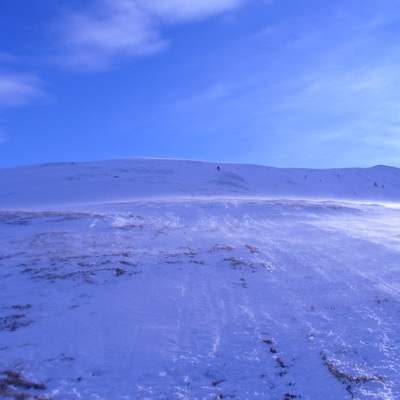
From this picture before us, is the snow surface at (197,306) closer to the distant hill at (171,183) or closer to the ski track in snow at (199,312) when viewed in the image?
the ski track in snow at (199,312)

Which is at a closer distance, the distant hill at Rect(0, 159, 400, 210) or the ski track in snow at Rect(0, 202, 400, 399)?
the ski track in snow at Rect(0, 202, 400, 399)

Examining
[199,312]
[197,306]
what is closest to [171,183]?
[197,306]

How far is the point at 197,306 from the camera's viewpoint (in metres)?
10.1

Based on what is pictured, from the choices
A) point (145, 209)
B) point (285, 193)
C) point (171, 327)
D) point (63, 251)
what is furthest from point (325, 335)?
point (285, 193)

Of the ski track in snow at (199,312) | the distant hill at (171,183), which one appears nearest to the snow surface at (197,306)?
the ski track in snow at (199,312)

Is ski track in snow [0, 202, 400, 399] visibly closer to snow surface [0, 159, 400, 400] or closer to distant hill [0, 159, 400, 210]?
snow surface [0, 159, 400, 400]

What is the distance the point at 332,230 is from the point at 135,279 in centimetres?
917

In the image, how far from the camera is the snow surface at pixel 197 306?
24.2ft

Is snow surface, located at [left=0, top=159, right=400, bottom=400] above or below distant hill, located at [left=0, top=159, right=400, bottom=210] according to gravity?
below

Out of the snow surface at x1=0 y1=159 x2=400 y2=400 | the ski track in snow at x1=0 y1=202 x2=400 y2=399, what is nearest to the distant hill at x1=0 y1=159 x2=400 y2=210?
the snow surface at x1=0 y1=159 x2=400 y2=400

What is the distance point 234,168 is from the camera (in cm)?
4781

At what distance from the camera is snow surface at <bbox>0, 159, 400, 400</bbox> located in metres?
7.37

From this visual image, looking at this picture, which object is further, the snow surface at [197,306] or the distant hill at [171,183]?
the distant hill at [171,183]

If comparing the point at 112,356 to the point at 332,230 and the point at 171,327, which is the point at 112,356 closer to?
the point at 171,327
